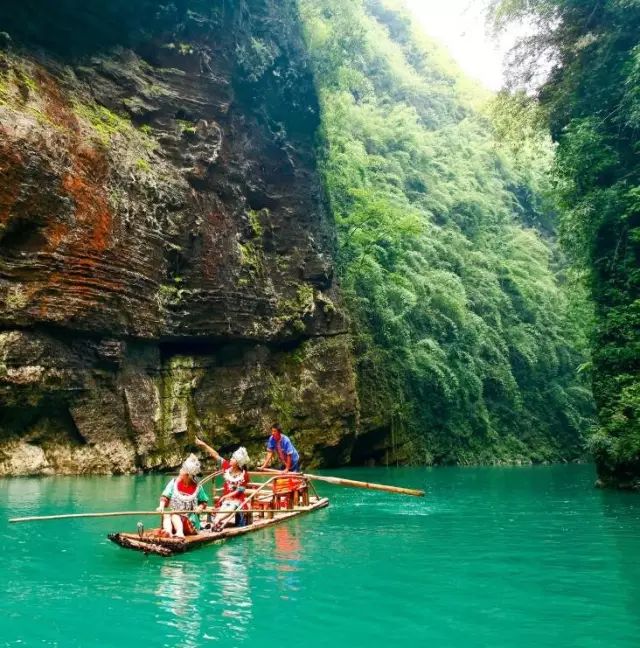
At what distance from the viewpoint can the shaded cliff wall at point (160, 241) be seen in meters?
18.9

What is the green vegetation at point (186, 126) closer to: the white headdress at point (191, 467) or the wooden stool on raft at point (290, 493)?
the wooden stool on raft at point (290, 493)

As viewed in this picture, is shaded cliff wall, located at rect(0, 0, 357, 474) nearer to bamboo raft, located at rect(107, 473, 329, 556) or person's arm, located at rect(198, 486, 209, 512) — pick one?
bamboo raft, located at rect(107, 473, 329, 556)

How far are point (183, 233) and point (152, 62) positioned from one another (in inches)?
279

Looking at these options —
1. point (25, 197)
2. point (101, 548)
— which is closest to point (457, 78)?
point (25, 197)

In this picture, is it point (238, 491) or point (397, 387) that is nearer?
point (238, 491)

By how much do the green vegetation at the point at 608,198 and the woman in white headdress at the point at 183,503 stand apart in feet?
31.9

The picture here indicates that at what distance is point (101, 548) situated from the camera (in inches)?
365

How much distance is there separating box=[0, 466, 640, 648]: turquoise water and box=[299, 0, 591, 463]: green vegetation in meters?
14.7

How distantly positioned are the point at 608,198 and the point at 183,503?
12465 millimetres

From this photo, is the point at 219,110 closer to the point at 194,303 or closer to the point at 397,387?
the point at 194,303

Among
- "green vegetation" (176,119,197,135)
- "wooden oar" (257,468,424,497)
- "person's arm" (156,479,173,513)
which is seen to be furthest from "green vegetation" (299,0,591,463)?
"person's arm" (156,479,173,513)

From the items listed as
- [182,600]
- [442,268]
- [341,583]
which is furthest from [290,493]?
[442,268]

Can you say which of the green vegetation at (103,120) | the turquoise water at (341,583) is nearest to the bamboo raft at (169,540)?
the turquoise water at (341,583)

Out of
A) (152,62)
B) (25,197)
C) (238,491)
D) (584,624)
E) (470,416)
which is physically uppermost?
(152,62)
